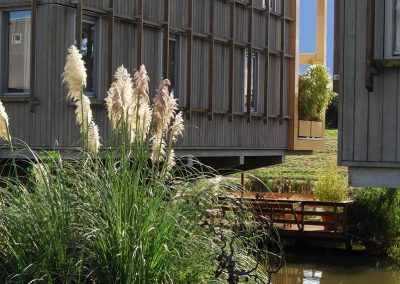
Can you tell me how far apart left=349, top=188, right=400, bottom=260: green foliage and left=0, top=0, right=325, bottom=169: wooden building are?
2.04m

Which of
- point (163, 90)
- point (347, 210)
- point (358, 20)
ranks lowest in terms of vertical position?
point (347, 210)

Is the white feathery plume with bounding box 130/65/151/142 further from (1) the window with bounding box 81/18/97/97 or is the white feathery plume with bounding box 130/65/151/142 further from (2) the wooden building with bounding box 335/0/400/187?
(1) the window with bounding box 81/18/97/97

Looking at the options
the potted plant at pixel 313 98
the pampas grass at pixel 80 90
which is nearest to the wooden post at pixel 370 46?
the pampas grass at pixel 80 90

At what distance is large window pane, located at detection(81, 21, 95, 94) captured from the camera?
1445 cm

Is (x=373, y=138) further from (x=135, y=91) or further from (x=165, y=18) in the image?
(x=165, y=18)

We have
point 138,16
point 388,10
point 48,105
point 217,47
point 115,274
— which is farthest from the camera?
point 217,47

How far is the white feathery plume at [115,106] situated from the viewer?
5.95 meters

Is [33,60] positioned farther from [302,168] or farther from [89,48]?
[302,168]

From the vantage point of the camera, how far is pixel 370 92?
8.96 metres

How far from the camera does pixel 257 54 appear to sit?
65.8 feet

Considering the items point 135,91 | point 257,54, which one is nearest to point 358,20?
point 135,91

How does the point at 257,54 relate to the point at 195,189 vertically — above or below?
above

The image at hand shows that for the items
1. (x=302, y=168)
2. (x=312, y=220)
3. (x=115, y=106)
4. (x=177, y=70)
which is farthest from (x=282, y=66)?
(x=302, y=168)

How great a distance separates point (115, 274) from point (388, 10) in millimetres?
4733
